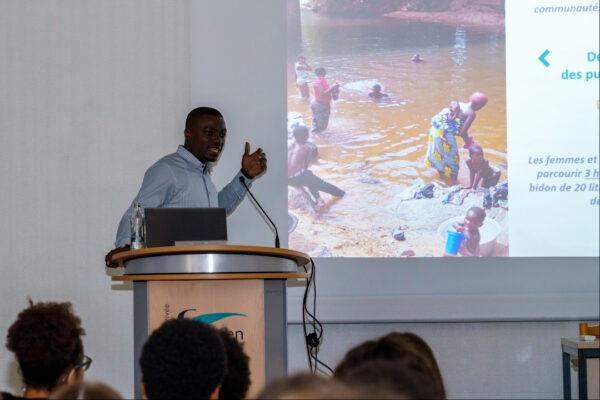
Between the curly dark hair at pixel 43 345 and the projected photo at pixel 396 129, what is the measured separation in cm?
262

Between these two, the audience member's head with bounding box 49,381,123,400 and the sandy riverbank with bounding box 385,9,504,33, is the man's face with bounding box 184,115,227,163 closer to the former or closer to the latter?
the sandy riverbank with bounding box 385,9,504,33

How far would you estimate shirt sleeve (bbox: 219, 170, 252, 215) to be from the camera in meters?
3.87

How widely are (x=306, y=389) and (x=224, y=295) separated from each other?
5.51 feet

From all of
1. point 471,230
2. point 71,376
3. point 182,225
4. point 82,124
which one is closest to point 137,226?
point 182,225

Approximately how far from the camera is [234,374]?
4.75 ft

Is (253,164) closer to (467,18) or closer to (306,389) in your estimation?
(467,18)

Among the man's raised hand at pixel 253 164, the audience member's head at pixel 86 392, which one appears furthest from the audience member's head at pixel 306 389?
the man's raised hand at pixel 253 164

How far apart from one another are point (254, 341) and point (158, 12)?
245cm

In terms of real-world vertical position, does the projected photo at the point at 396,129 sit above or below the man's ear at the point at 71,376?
above

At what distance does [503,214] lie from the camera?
13.6ft

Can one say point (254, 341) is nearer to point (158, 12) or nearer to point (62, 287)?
point (62, 287)

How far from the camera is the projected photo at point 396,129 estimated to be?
4152mm

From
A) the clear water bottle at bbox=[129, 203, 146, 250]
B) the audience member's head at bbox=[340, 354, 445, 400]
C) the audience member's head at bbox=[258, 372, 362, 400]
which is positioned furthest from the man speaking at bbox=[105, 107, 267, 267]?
the audience member's head at bbox=[258, 372, 362, 400]

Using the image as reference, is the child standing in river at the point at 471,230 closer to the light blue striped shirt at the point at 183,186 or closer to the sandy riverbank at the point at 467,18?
the sandy riverbank at the point at 467,18
